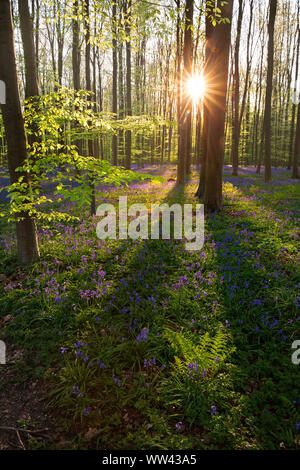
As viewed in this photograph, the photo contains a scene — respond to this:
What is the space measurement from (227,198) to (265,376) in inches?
353

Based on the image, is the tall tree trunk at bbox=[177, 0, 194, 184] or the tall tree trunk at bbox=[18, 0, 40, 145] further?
the tall tree trunk at bbox=[177, 0, 194, 184]

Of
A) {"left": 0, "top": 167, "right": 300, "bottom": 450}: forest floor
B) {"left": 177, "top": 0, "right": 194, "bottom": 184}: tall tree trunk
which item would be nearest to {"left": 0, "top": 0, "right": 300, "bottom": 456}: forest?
{"left": 0, "top": 167, "right": 300, "bottom": 450}: forest floor

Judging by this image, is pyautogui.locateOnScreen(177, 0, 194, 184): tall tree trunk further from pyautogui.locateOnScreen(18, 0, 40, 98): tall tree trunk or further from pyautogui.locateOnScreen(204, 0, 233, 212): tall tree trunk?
pyautogui.locateOnScreen(18, 0, 40, 98): tall tree trunk

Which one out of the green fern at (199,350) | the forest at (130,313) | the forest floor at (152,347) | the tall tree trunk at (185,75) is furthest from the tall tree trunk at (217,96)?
the green fern at (199,350)

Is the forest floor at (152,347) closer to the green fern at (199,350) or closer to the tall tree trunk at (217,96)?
the green fern at (199,350)

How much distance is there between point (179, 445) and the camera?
2.42 m

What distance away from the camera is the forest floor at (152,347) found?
8.50 feet

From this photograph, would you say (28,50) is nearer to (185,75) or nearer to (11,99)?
(11,99)

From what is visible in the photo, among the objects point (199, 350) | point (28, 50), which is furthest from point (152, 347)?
point (28, 50)

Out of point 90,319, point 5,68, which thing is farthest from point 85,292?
point 5,68

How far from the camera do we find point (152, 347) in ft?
11.8

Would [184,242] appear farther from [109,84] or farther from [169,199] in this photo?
[109,84]

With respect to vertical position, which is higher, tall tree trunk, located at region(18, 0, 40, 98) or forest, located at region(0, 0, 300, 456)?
tall tree trunk, located at region(18, 0, 40, 98)

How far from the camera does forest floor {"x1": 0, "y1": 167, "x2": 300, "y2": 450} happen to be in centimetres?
259
